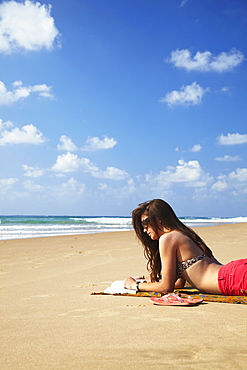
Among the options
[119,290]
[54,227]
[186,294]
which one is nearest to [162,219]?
[186,294]

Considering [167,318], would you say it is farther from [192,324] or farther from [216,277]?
[216,277]

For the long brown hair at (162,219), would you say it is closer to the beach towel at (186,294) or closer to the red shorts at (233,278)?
the red shorts at (233,278)

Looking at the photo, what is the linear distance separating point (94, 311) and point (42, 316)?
1.60ft

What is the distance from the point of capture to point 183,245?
417cm

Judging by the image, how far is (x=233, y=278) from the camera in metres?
4.07

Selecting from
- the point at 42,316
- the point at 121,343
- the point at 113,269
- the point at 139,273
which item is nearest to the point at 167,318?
the point at 121,343

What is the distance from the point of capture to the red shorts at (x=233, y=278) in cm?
399

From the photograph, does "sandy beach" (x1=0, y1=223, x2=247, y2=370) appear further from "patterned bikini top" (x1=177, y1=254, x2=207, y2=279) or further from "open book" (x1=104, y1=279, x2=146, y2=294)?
"patterned bikini top" (x1=177, y1=254, x2=207, y2=279)

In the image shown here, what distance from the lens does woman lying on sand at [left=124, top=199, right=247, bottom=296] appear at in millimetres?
4098

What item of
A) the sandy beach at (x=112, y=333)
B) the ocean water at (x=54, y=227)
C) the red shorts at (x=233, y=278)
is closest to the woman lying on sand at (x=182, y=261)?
the red shorts at (x=233, y=278)

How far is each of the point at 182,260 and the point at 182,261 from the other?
0.05 feet

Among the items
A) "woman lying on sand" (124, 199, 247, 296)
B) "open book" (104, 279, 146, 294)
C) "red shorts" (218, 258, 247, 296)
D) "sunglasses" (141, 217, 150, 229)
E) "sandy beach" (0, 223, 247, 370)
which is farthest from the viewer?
"open book" (104, 279, 146, 294)

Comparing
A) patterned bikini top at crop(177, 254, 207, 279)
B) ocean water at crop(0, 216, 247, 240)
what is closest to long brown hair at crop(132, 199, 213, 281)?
patterned bikini top at crop(177, 254, 207, 279)

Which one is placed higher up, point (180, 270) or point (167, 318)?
point (180, 270)
